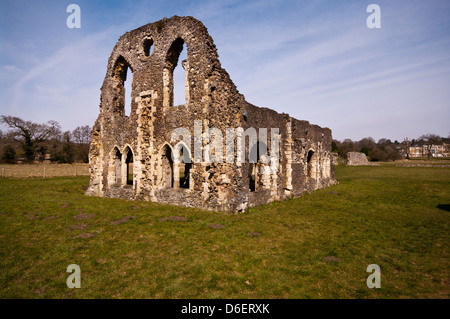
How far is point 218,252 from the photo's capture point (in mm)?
6582

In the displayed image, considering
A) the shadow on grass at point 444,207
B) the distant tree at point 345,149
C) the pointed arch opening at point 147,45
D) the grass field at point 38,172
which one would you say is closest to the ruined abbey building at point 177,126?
the pointed arch opening at point 147,45

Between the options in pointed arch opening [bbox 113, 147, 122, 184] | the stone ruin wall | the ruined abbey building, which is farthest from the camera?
the stone ruin wall

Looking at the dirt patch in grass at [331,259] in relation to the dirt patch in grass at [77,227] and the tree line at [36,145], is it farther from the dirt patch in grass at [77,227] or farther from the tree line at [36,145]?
the tree line at [36,145]

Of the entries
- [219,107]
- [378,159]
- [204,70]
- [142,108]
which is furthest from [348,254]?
[378,159]

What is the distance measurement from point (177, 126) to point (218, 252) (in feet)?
25.0

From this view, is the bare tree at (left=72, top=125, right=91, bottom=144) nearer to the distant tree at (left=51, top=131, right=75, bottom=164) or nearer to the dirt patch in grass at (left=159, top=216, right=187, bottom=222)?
the distant tree at (left=51, top=131, right=75, bottom=164)

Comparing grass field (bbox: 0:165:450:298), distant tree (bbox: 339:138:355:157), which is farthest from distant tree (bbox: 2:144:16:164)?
distant tree (bbox: 339:138:355:157)

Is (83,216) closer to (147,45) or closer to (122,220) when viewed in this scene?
(122,220)

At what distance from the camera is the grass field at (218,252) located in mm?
4867

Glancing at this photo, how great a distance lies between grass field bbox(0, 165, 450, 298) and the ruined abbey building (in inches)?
67.7

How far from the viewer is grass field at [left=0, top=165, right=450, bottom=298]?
4.87 m

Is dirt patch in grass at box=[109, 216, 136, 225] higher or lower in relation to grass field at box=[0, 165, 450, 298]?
higher

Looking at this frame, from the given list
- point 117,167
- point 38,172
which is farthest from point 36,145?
point 117,167

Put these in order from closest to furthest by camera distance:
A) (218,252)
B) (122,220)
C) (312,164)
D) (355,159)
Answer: (218,252) → (122,220) → (312,164) → (355,159)
